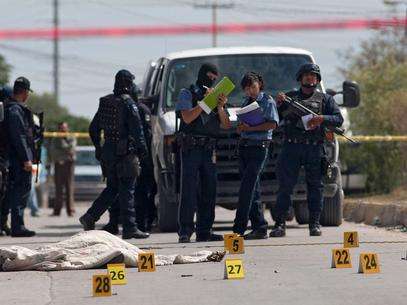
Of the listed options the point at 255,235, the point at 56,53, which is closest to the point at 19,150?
the point at 255,235

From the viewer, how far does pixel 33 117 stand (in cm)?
1897

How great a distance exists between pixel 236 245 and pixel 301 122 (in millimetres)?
2708

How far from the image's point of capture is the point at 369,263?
39.5ft

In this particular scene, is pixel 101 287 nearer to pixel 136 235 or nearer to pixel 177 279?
pixel 177 279

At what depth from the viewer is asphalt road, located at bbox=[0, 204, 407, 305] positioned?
10742mm

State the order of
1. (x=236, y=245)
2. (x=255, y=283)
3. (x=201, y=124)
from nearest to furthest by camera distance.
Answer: (x=255, y=283) < (x=236, y=245) < (x=201, y=124)

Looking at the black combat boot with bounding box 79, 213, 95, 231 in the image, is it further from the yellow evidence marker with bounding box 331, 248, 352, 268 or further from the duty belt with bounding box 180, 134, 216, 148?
the yellow evidence marker with bounding box 331, 248, 352, 268

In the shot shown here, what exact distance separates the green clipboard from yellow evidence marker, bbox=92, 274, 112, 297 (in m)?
5.00

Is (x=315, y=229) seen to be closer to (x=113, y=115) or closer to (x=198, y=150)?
(x=198, y=150)

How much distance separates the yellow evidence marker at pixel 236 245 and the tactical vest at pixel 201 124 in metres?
2.21

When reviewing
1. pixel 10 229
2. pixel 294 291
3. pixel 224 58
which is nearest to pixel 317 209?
pixel 224 58

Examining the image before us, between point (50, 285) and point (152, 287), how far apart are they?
94 cm

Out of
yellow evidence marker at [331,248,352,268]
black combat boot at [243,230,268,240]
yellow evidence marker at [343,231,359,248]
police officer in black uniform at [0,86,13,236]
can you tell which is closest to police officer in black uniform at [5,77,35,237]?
police officer in black uniform at [0,86,13,236]

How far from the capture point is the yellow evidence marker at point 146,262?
1272 cm
